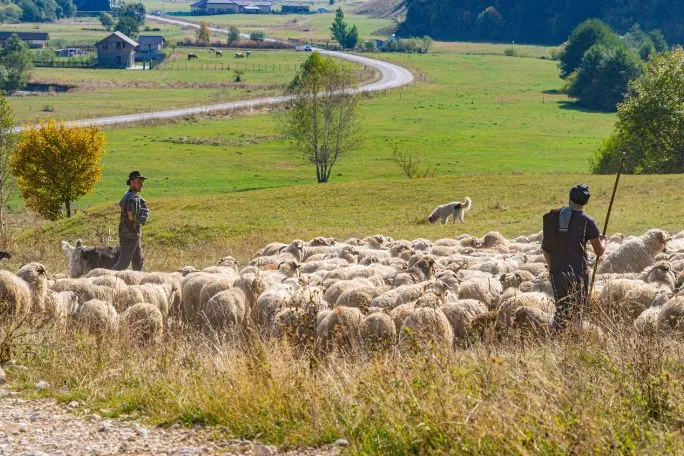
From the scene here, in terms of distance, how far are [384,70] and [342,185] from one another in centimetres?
10513

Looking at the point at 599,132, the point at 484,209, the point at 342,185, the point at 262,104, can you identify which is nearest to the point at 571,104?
the point at 599,132

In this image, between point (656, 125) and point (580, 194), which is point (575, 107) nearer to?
point (656, 125)

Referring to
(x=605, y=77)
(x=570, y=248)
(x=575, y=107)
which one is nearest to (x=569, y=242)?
(x=570, y=248)

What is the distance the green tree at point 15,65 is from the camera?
128 meters

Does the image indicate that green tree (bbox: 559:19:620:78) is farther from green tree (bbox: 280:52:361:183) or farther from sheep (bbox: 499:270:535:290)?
sheep (bbox: 499:270:535:290)

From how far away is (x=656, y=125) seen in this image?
58844 millimetres

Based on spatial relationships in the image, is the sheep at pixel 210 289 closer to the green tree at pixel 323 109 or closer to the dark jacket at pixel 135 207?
the dark jacket at pixel 135 207

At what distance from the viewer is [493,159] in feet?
252

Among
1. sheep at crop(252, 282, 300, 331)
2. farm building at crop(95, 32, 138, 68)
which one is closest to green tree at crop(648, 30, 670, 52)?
farm building at crop(95, 32, 138, 68)

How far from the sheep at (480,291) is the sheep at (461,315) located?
1.54 m

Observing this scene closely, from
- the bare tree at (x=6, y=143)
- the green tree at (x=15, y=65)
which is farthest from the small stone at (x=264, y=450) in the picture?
the green tree at (x=15, y=65)

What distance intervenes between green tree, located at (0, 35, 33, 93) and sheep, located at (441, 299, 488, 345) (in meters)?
123

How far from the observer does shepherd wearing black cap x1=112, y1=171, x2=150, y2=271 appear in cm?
1786

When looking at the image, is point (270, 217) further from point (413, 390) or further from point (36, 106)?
point (36, 106)
